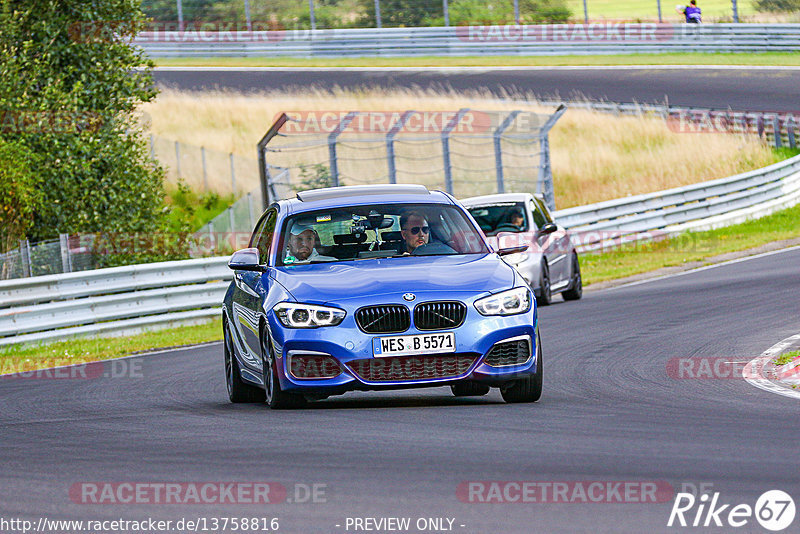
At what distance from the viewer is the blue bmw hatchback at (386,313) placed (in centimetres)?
948

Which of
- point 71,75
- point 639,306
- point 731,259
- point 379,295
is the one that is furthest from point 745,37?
point 379,295

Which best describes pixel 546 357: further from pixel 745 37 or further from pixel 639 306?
pixel 745 37

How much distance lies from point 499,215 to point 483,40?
32.0 metres

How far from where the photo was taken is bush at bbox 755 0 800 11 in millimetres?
50237

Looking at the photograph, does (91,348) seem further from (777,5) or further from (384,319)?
(777,5)

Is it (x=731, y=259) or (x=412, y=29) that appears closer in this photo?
(x=731, y=259)

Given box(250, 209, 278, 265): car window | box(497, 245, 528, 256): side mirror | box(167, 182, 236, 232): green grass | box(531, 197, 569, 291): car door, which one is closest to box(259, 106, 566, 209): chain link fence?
box(167, 182, 236, 232): green grass

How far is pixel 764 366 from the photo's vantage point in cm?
1162

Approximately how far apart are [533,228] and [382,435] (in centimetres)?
1178

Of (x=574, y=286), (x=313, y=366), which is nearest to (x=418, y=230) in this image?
(x=313, y=366)

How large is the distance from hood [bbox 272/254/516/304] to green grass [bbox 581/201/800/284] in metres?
13.6

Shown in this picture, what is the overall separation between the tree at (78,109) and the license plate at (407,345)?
51.4ft

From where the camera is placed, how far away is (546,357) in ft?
44.0

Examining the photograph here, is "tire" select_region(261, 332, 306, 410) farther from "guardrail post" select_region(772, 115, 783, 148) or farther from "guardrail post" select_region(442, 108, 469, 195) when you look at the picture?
"guardrail post" select_region(772, 115, 783, 148)
